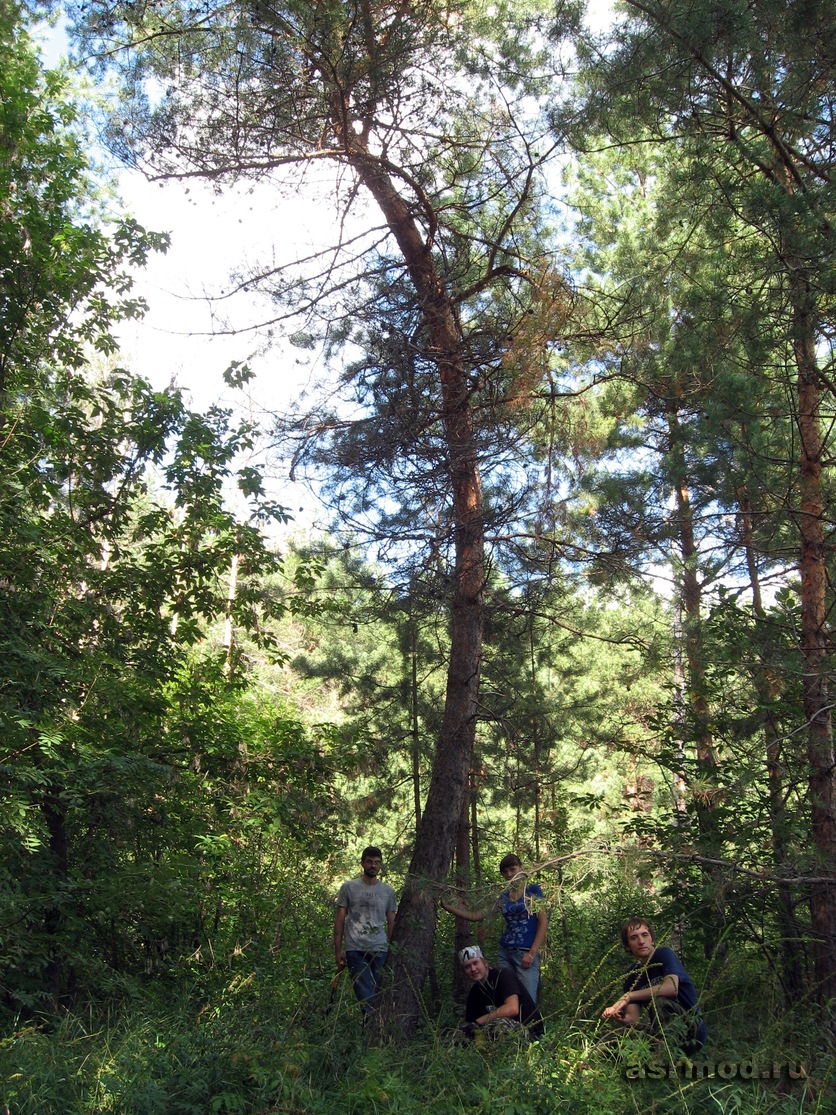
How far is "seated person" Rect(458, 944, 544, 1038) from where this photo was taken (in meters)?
4.72

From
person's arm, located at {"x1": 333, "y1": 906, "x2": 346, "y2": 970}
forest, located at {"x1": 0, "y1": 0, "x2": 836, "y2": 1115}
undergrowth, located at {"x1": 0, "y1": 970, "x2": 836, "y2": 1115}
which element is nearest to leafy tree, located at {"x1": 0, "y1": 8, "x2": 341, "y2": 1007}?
forest, located at {"x1": 0, "y1": 0, "x2": 836, "y2": 1115}

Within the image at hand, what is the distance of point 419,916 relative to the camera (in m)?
6.20

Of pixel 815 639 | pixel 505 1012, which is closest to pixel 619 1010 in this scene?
pixel 505 1012

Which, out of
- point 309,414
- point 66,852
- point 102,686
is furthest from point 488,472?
point 66,852

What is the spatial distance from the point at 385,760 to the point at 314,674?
4.67 ft

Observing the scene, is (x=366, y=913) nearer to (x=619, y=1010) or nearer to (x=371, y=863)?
(x=371, y=863)

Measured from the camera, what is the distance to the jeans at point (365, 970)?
5902mm

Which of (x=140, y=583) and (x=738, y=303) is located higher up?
(x=738, y=303)

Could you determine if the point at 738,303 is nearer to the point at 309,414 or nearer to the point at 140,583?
the point at 309,414

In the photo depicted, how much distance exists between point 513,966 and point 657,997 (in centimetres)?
169

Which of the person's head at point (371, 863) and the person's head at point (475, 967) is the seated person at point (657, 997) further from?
the person's head at point (371, 863)

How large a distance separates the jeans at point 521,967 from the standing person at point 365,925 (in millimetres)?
807

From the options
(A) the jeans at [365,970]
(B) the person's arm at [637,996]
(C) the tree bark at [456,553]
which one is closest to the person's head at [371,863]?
(C) the tree bark at [456,553]

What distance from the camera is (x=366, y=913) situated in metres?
6.16
